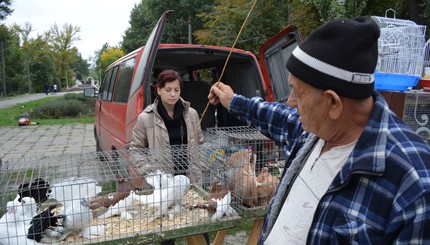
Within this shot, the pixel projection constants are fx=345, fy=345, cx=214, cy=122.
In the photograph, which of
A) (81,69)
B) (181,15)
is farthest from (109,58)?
(81,69)

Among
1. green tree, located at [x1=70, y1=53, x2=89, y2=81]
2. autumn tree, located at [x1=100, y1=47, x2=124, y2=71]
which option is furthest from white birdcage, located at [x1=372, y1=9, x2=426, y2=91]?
green tree, located at [x1=70, y1=53, x2=89, y2=81]

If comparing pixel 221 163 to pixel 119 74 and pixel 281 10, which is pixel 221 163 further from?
pixel 281 10

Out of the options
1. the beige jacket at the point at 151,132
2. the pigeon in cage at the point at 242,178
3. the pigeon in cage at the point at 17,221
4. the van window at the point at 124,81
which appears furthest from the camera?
the van window at the point at 124,81

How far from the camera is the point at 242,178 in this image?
2205 millimetres

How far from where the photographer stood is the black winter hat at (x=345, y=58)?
3.36ft

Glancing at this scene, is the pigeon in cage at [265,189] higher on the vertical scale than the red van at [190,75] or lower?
lower

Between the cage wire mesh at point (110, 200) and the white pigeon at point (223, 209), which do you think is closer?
the cage wire mesh at point (110, 200)

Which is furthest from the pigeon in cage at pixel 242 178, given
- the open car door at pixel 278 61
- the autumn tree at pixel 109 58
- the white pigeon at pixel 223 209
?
the autumn tree at pixel 109 58

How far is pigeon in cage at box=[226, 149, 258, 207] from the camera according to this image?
219cm

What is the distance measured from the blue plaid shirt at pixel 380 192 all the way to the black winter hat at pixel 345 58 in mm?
116

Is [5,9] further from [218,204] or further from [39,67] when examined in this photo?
[218,204]

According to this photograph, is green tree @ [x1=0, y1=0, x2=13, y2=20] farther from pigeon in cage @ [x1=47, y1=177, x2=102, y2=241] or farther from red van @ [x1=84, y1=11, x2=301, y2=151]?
pigeon in cage @ [x1=47, y1=177, x2=102, y2=241]

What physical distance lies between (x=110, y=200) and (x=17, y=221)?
0.48m

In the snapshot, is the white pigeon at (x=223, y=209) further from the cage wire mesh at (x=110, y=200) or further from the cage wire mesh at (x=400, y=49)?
the cage wire mesh at (x=400, y=49)
